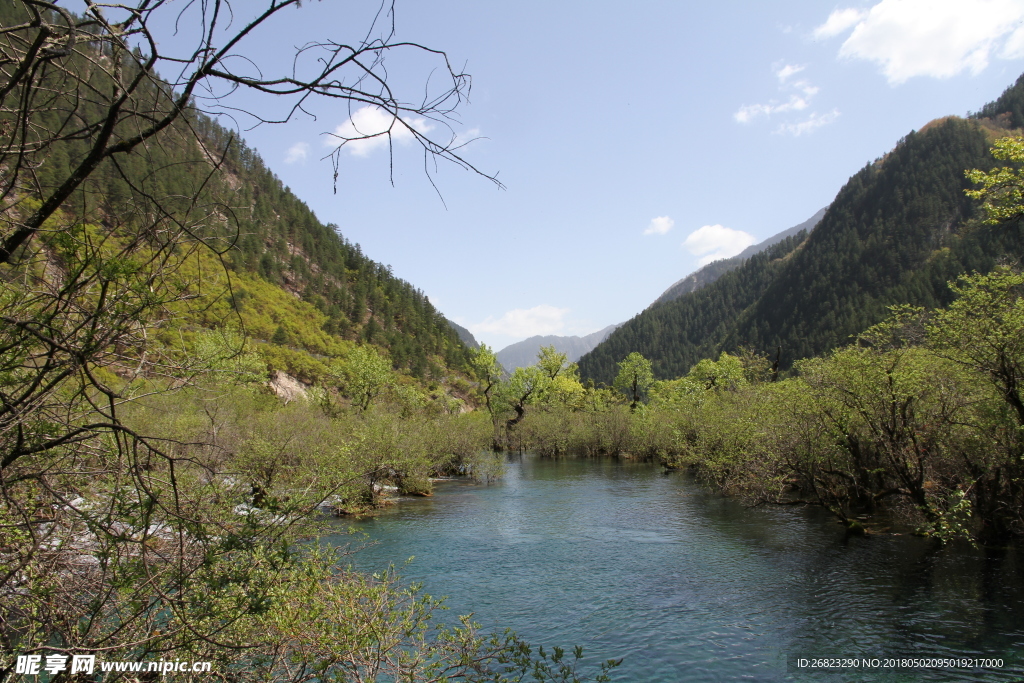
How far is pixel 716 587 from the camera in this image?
1401 cm

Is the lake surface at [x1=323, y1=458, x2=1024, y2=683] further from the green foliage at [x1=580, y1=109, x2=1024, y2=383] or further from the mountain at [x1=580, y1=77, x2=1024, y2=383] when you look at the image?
the mountain at [x1=580, y1=77, x2=1024, y2=383]

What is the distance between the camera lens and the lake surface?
10.5 meters

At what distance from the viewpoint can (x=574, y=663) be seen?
388 inches

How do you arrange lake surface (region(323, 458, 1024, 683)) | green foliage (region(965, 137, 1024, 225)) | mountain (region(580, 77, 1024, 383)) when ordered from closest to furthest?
lake surface (region(323, 458, 1024, 683)) < green foliage (region(965, 137, 1024, 225)) < mountain (region(580, 77, 1024, 383))

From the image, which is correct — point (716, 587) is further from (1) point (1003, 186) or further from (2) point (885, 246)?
(2) point (885, 246)

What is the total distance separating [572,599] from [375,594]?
7.62 m

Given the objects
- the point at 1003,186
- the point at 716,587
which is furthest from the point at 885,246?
the point at 716,587

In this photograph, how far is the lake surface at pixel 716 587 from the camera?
1046 cm

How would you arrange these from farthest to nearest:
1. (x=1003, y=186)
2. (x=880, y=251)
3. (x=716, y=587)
Answer: 1. (x=880, y=251)
2. (x=716, y=587)
3. (x=1003, y=186)

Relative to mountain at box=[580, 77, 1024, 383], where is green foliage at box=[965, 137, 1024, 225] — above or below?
below

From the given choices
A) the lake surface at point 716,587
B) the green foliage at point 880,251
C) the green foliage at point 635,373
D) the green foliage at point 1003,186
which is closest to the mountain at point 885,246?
the green foliage at point 880,251

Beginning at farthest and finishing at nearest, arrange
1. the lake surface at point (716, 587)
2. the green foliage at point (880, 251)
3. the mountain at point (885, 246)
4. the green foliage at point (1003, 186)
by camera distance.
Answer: the mountain at point (885, 246)
the green foliage at point (880, 251)
the green foliage at point (1003, 186)
the lake surface at point (716, 587)

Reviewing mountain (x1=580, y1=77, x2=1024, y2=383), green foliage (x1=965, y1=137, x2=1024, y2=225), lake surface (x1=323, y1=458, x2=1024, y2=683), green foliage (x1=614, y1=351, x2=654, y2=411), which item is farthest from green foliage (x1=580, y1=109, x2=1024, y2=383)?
green foliage (x1=965, y1=137, x2=1024, y2=225)

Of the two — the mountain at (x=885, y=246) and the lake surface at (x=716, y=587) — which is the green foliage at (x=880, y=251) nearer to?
the mountain at (x=885, y=246)
